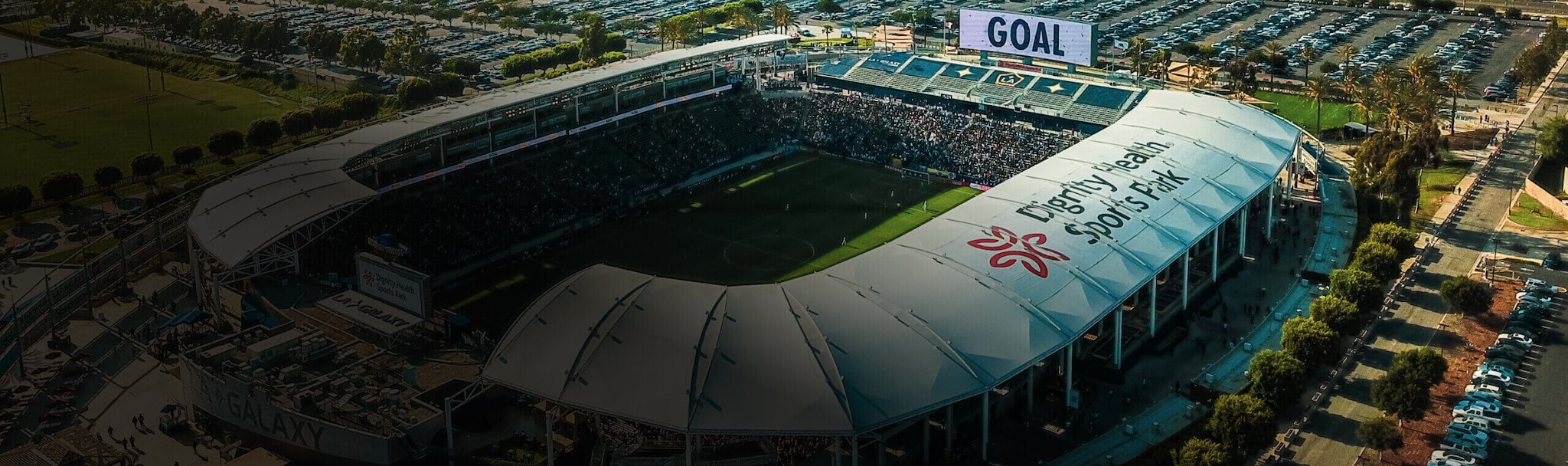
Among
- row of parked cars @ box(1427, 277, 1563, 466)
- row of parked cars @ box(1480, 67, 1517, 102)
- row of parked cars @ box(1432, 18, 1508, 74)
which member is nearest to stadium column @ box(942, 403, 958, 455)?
row of parked cars @ box(1427, 277, 1563, 466)

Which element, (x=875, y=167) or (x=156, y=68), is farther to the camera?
(x=156, y=68)

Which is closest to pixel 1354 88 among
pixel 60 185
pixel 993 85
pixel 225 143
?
pixel 993 85

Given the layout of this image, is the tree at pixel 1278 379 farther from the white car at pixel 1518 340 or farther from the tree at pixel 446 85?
the tree at pixel 446 85

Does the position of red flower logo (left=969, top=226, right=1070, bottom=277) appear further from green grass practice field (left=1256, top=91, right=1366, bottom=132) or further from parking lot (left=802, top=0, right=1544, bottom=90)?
parking lot (left=802, top=0, right=1544, bottom=90)

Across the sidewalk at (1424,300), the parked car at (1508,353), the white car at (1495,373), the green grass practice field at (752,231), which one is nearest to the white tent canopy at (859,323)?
the sidewalk at (1424,300)

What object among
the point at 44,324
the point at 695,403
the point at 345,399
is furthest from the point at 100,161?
the point at 695,403

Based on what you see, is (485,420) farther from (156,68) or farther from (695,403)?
(156,68)

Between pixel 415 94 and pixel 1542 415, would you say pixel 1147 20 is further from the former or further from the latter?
pixel 1542 415

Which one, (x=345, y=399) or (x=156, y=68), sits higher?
(x=156, y=68)
